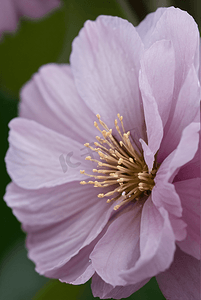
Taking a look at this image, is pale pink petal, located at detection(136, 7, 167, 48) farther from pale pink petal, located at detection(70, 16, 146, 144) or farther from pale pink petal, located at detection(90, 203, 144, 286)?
pale pink petal, located at detection(90, 203, 144, 286)

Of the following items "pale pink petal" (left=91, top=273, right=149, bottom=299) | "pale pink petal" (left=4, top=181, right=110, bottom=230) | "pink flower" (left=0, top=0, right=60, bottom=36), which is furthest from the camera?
"pink flower" (left=0, top=0, right=60, bottom=36)

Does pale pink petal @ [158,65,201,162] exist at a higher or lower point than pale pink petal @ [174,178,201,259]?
higher

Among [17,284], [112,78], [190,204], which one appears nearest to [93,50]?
[112,78]

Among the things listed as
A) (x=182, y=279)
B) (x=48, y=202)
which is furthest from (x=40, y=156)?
(x=182, y=279)

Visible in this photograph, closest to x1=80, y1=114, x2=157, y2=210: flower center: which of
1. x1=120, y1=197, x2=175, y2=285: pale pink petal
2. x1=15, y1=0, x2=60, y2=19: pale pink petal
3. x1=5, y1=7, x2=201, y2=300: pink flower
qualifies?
x1=5, y1=7, x2=201, y2=300: pink flower

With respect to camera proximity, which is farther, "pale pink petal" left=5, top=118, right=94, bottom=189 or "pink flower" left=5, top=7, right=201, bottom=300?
"pale pink petal" left=5, top=118, right=94, bottom=189
